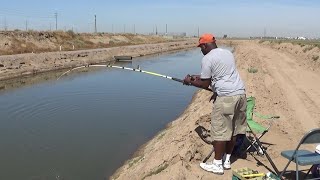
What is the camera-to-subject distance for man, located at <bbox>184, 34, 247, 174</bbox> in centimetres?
634

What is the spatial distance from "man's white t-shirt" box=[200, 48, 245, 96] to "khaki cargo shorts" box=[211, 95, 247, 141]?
112 mm

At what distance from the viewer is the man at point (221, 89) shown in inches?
250

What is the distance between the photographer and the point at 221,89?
6398 mm

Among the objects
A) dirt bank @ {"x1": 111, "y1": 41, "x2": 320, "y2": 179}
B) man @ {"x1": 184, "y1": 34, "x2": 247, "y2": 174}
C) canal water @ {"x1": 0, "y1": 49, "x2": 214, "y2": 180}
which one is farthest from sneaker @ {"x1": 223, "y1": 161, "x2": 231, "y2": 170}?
canal water @ {"x1": 0, "y1": 49, "x2": 214, "y2": 180}

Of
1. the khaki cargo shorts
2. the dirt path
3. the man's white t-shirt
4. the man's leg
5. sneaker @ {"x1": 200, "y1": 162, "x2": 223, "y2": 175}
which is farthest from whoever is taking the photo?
the dirt path

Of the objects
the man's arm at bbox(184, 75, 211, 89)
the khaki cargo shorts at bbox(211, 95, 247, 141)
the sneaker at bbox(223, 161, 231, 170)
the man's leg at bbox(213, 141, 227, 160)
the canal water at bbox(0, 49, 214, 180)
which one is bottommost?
the canal water at bbox(0, 49, 214, 180)

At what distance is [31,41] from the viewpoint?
161ft

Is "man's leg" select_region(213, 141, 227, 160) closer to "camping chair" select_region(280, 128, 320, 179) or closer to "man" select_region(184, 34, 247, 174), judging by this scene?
"man" select_region(184, 34, 247, 174)

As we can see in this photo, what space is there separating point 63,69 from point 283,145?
3041cm

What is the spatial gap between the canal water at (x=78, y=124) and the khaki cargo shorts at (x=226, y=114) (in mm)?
4372

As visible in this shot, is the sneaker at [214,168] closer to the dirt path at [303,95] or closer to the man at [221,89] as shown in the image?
the man at [221,89]

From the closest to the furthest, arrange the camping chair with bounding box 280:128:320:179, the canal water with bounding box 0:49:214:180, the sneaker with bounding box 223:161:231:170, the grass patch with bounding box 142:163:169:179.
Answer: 1. the camping chair with bounding box 280:128:320:179
2. the sneaker with bounding box 223:161:231:170
3. the grass patch with bounding box 142:163:169:179
4. the canal water with bounding box 0:49:214:180

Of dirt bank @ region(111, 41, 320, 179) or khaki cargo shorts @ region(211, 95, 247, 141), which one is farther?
dirt bank @ region(111, 41, 320, 179)

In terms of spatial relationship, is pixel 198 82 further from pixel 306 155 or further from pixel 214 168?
pixel 306 155
